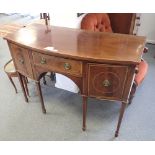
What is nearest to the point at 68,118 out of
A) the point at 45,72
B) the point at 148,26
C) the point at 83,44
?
the point at 45,72

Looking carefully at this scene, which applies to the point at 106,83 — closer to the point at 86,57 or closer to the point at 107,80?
the point at 107,80

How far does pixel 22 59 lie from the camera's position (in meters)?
1.55

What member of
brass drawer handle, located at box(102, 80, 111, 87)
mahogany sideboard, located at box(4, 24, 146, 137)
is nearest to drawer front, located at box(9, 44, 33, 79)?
mahogany sideboard, located at box(4, 24, 146, 137)

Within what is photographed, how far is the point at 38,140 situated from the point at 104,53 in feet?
3.24

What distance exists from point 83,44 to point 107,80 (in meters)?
0.34

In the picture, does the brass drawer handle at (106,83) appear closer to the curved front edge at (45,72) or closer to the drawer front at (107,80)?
the drawer front at (107,80)

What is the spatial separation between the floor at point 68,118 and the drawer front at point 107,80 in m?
0.49

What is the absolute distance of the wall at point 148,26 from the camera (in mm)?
3010

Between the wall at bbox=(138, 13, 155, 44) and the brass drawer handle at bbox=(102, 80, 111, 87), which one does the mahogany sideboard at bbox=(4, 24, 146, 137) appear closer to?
the brass drawer handle at bbox=(102, 80, 111, 87)

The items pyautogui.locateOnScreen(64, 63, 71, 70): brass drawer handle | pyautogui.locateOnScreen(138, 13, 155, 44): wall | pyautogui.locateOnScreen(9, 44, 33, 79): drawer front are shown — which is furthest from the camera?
pyautogui.locateOnScreen(138, 13, 155, 44): wall

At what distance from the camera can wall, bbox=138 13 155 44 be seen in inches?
118

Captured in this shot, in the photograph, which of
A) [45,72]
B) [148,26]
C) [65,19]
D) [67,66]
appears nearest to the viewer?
[67,66]

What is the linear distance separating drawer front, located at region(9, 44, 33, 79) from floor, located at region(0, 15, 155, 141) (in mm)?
505
